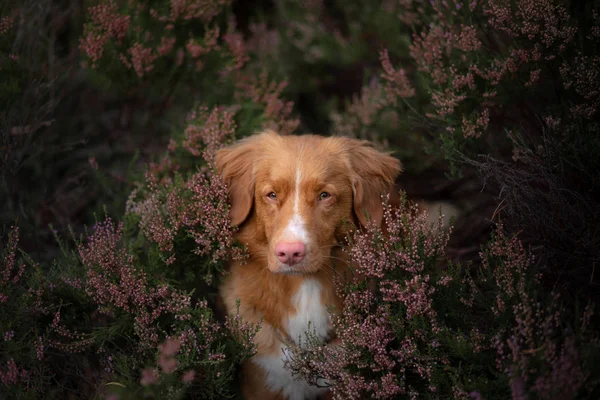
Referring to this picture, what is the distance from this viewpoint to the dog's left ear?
345cm

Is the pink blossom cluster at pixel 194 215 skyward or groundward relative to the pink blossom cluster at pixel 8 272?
skyward

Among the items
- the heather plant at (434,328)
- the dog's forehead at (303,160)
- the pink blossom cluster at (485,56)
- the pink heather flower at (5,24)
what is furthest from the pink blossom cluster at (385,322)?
the pink heather flower at (5,24)

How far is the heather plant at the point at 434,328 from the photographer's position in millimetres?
2604

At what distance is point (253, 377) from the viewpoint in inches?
136

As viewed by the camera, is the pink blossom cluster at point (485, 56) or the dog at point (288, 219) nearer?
the dog at point (288, 219)

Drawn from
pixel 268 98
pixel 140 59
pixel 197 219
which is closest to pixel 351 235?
pixel 197 219

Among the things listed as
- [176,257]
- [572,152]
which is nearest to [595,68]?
[572,152]

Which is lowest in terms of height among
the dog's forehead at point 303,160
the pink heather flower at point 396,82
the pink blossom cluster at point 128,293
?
the pink blossom cluster at point 128,293

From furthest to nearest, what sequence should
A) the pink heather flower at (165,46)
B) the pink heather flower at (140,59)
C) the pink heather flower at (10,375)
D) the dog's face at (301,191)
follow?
the pink heather flower at (165,46)
the pink heather flower at (140,59)
the dog's face at (301,191)
the pink heather flower at (10,375)

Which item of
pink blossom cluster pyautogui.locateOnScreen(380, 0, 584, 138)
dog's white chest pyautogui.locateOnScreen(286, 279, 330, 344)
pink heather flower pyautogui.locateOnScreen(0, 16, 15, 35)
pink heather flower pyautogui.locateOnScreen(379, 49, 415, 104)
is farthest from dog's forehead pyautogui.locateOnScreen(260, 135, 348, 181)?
pink heather flower pyautogui.locateOnScreen(0, 16, 15, 35)

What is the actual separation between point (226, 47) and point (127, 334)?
9.28ft

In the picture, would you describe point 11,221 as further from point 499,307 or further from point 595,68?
point 595,68

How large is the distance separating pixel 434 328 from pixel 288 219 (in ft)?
3.29

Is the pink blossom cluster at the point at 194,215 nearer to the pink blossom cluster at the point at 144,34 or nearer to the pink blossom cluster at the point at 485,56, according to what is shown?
the pink blossom cluster at the point at 144,34
